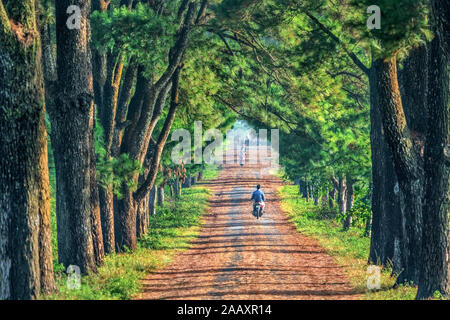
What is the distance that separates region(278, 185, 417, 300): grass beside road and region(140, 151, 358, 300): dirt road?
36 centimetres

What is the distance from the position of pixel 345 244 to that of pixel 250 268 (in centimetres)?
687

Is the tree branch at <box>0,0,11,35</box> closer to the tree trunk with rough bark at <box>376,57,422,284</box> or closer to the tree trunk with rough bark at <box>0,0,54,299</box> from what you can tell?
the tree trunk with rough bark at <box>0,0,54,299</box>

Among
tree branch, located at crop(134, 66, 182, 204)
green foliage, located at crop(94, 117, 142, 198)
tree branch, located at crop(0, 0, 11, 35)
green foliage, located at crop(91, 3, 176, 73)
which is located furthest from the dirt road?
tree branch, located at crop(0, 0, 11, 35)

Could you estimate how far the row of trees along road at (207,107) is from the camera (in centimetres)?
1105

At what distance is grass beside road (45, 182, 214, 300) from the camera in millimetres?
13094

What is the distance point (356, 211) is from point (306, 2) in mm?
6781

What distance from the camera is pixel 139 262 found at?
56.9 ft

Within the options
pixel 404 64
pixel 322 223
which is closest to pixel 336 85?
pixel 404 64

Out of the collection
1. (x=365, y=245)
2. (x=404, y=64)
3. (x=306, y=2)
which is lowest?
(x=365, y=245)

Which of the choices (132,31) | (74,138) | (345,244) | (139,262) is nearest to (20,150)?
(74,138)

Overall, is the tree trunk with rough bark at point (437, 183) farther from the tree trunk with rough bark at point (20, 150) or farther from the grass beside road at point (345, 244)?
the tree trunk with rough bark at point (20, 150)

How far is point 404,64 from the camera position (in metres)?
14.2

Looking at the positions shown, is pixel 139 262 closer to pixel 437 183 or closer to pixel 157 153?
pixel 157 153

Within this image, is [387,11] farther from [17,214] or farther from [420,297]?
[17,214]
